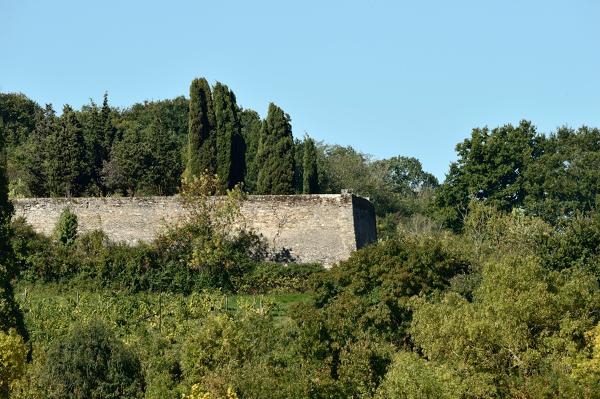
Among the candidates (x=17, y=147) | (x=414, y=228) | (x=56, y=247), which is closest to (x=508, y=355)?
(x=56, y=247)

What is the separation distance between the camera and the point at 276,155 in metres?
50.9

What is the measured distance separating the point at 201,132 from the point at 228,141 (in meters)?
1.01

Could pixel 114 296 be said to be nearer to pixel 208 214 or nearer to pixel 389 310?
pixel 208 214

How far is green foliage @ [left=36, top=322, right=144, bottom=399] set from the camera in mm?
33688

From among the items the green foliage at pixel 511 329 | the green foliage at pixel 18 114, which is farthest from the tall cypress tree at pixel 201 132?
the green foliage at pixel 18 114

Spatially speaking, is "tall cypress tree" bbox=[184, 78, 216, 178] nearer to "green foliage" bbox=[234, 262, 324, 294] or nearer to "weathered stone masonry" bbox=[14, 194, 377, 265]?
"weathered stone masonry" bbox=[14, 194, 377, 265]

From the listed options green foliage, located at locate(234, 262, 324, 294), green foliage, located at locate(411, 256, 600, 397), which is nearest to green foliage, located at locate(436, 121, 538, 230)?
green foliage, located at locate(234, 262, 324, 294)

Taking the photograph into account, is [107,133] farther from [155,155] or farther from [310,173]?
[310,173]

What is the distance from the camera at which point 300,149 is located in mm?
68125

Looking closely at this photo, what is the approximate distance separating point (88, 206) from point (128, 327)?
8103 mm

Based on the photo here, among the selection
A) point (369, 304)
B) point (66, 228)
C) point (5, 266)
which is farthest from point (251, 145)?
point (5, 266)

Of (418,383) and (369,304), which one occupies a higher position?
(369,304)

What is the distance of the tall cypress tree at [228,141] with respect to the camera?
5053cm

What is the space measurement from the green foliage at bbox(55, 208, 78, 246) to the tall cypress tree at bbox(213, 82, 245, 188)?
5.57 meters
